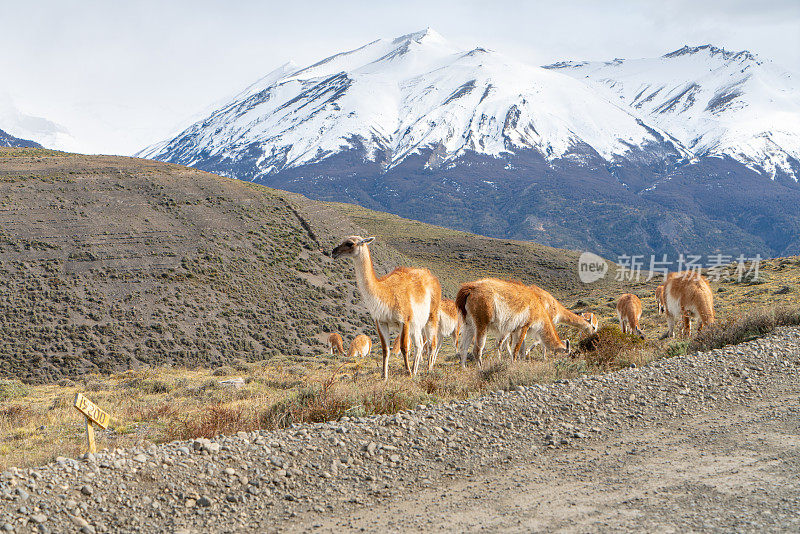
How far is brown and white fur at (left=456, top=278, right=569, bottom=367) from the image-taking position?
34.9 ft

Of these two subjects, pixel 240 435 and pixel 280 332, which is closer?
pixel 240 435

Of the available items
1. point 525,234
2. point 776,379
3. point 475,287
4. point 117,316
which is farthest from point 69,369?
point 525,234

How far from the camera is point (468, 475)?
5332 mm

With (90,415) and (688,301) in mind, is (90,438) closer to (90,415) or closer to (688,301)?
(90,415)

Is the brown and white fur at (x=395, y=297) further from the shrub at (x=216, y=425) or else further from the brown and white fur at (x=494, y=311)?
the shrub at (x=216, y=425)

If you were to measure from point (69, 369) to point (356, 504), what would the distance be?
27.3 meters

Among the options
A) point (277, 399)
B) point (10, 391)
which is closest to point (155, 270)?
point (10, 391)

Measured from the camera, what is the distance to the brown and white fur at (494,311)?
10.6m

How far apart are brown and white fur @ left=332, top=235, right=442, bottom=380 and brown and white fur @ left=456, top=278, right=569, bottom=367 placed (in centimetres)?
80

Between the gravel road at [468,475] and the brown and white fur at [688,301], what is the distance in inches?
247

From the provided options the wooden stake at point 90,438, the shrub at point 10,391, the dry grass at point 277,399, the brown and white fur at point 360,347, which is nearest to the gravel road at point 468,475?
the wooden stake at point 90,438

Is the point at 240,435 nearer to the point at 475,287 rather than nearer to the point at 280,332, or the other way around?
the point at 475,287

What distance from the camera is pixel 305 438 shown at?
5812mm

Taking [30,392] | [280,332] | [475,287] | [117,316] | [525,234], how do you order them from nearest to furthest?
1. [475,287]
2. [30,392]
3. [117,316]
4. [280,332]
5. [525,234]
